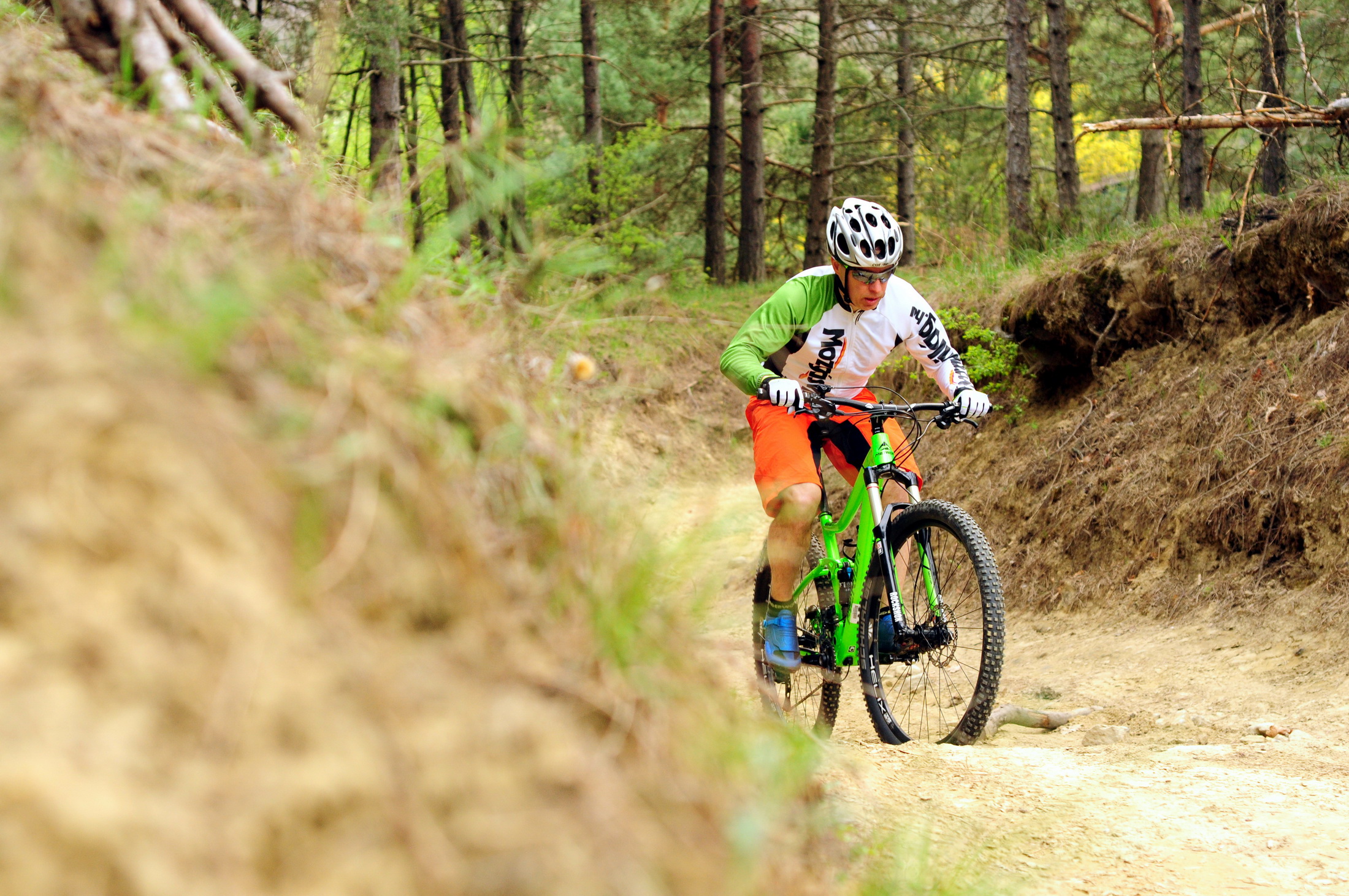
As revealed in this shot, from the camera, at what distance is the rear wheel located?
16.9 feet

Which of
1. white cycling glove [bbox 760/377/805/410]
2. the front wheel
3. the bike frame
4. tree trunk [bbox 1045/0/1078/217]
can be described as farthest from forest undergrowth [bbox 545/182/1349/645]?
tree trunk [bbox 1045/0/1078/217]

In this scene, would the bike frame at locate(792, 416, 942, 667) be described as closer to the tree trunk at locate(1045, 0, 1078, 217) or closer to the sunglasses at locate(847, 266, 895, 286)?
the sunglasses at locate(847, 266, 895, 286)

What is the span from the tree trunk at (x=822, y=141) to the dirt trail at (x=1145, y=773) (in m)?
13.4

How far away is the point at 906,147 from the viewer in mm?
23359

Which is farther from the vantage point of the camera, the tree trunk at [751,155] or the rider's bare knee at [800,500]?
the tree trunk at [751,155]

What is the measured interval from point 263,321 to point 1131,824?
10.6 feet

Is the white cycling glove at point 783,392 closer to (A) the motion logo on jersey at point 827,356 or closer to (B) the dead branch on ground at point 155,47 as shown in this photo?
(A) the motion logo on jersey at point 827,356

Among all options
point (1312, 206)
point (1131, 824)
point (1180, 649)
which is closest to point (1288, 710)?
point (1180, 649)

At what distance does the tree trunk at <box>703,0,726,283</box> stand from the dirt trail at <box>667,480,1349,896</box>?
14493mm

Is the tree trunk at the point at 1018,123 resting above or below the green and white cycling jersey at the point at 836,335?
above

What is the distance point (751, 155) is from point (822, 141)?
1534mm

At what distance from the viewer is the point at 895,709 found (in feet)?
19.7

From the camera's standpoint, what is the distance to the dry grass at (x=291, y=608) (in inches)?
45.5

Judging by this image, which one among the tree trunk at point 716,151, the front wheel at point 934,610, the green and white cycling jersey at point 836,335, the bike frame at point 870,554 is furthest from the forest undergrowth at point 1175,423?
the tree trunk at point 716,151
